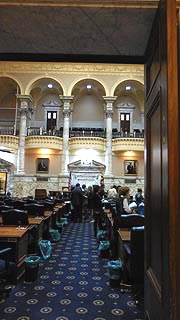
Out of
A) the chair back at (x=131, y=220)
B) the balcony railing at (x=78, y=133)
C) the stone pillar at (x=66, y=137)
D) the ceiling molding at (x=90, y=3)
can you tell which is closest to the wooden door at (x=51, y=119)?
the balcony railing at (x=78, y=133)

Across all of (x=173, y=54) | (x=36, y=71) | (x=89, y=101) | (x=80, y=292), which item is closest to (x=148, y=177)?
(x=173, y=54)

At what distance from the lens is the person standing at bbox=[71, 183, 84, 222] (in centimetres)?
940

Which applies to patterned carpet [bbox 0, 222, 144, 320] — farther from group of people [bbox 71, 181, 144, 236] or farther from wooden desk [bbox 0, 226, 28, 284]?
group of people [bbox 71, 181, 144, 236]

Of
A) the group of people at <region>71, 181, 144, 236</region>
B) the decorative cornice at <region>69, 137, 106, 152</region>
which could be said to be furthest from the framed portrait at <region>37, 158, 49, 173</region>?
the group of people at <region>71, 181, 144, 236</region>

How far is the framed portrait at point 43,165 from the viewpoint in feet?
65.6

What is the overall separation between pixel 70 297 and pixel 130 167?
1729cm

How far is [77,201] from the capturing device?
373 inches

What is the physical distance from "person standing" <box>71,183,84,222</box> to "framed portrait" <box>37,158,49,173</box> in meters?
10.5

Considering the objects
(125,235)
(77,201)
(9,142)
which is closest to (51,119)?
(9,142)

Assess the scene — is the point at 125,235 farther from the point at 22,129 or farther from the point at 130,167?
the point at 22,129

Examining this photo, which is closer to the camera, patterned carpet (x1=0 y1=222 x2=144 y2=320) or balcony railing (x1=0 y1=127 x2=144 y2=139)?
patterned carpet (x1=0 y1=222 x2=144 y2=320)

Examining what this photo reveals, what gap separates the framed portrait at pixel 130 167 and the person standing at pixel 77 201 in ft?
Result: 35.0

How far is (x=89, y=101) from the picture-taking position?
2242cm

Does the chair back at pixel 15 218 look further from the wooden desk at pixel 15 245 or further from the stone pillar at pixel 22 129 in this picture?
the stone pillar at pixel 22 129
